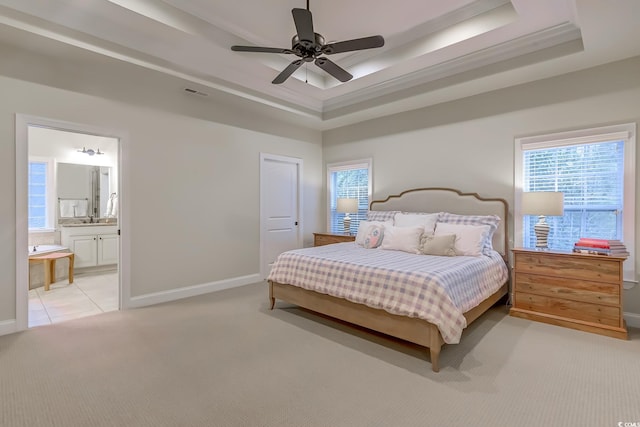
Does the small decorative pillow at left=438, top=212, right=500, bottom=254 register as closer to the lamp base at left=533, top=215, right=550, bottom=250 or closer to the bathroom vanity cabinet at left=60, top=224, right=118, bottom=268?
A: the lamp base at left=533, top=215, right=550, bottom=250

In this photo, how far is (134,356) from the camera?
2438 mm

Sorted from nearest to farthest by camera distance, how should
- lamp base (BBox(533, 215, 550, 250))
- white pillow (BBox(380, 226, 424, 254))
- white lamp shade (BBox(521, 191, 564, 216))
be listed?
white lamp shade (BBox(521, 191, 564, 216)) < lamp base (BBox(533, 215, 550, 250)) < white pillow (BBox(380, 226, 424, 254))

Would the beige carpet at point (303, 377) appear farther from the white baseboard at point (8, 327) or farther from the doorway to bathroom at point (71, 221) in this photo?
the doorway to bathroom at point (71, 221)

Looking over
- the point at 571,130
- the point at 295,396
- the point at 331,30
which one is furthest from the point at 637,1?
the point at 295,396

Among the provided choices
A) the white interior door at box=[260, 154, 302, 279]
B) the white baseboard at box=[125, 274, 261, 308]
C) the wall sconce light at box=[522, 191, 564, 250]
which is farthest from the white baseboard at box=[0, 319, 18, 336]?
the wall sconce light at box=[522, 191, 564, 250]

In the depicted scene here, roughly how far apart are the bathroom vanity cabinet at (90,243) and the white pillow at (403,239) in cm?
526

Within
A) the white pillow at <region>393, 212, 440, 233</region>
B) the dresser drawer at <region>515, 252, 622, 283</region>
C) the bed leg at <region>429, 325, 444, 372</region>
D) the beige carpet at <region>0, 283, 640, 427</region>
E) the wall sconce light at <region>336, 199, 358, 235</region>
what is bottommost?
the beige carpet at <region>0, 283, 640, 427</region>

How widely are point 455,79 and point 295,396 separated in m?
3.77

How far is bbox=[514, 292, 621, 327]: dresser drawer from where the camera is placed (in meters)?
2.77

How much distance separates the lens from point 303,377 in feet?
7.02

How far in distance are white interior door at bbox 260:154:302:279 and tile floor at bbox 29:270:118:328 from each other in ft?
7.17

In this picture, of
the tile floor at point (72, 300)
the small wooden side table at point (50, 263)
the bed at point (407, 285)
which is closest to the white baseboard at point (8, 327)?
the tile floor at point (72, 300)

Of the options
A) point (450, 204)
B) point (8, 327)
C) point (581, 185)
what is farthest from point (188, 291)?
point (581, 185)

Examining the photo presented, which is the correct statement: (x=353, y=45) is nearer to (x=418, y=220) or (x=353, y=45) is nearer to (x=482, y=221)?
(x=418, y=220)
